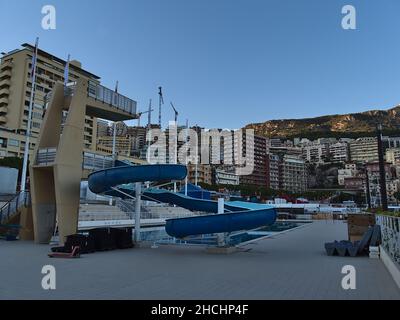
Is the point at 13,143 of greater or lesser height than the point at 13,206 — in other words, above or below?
above

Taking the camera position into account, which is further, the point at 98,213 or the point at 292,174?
the point at 292,174

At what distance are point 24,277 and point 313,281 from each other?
7509mm

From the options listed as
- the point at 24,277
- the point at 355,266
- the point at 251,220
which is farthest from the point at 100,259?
the point at 355,266

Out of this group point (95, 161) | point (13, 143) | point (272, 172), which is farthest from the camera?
point (272, 172)

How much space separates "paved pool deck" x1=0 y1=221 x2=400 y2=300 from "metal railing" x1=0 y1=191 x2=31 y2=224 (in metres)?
8.81

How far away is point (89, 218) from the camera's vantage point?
103 feet

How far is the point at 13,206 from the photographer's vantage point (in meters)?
23.8

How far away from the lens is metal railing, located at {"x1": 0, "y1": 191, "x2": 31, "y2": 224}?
2272cm

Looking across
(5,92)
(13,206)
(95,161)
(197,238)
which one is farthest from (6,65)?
(197,238)

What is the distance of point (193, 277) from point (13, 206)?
18680 mm

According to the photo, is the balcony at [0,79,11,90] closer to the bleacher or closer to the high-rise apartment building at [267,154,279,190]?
the bleacher

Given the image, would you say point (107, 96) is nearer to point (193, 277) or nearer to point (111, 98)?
point (111, 98)

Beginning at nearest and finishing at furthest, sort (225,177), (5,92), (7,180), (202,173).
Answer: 1. (7,180)
2. (5,92)
3. (202,173)
4. (225,177)

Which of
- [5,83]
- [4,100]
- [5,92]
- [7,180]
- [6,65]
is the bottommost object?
[7,180]
